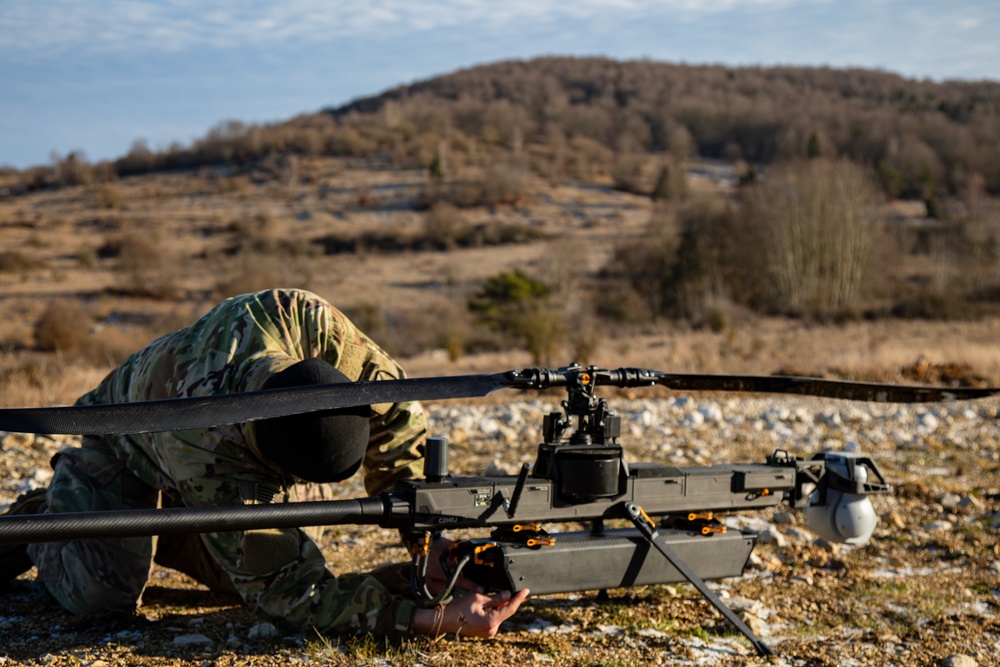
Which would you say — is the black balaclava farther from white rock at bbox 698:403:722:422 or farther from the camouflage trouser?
white rock at bbox 698:403:722:422

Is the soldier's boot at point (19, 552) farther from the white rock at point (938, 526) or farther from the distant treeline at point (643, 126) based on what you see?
the distant treeline at point (643, 126)

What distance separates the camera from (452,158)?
96.0 meters

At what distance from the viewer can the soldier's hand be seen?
152 inches

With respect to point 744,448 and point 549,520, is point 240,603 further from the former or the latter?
point 744,448

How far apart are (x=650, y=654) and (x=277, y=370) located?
2016mm

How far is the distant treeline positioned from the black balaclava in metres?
77.9

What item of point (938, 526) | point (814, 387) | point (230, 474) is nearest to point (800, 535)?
point (938, 526)

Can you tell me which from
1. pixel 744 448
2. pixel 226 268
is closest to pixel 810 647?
pixel 744 448

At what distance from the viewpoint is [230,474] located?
4031mm

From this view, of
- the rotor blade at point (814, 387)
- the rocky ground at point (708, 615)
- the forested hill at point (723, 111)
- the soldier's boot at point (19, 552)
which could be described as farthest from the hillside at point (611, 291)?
the rotor blade at point (814, 387)

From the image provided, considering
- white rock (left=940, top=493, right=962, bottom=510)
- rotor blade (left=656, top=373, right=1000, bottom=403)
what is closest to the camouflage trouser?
rotor blade (left=656, top=373, right=1000, bottom=403)

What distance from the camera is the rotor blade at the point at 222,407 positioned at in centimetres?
263

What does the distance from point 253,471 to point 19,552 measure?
168 centimetres

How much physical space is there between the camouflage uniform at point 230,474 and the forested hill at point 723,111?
3530 inches
